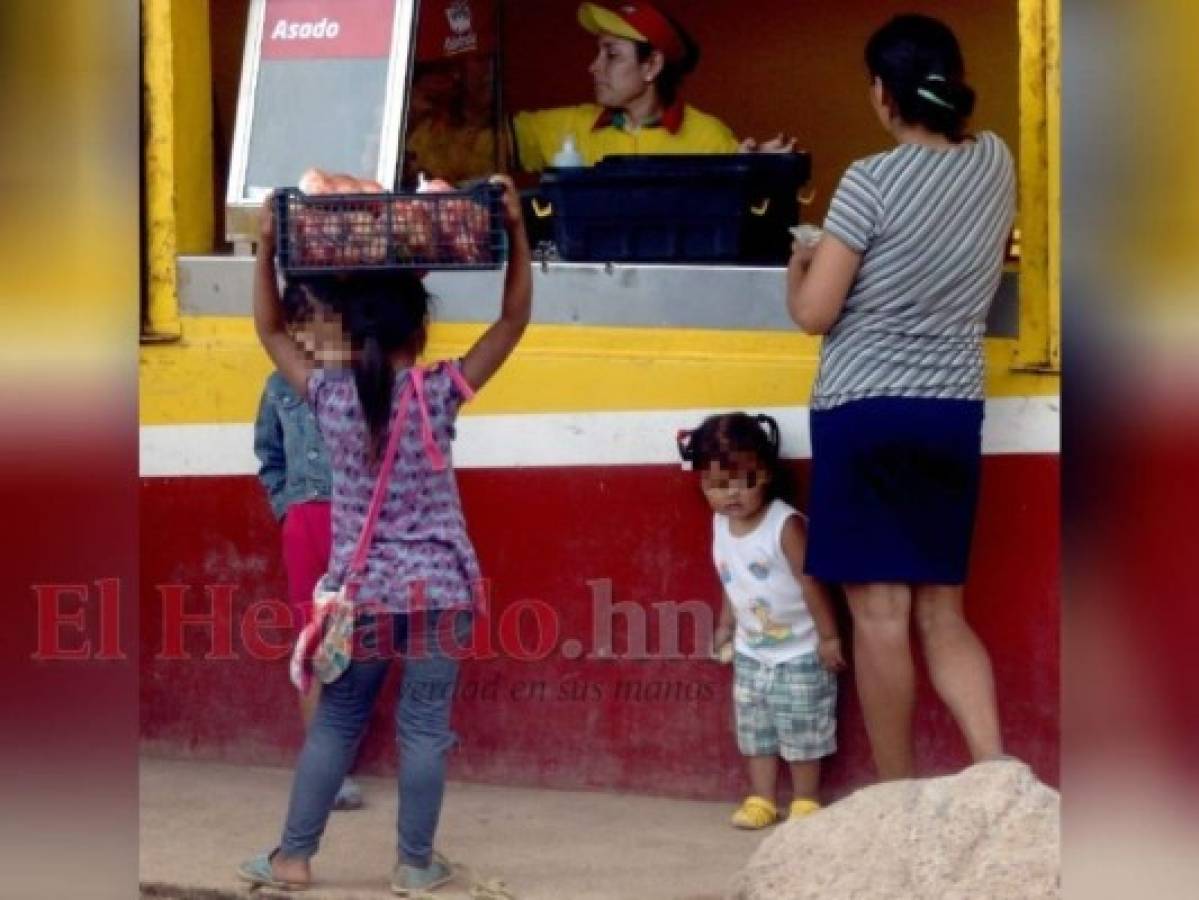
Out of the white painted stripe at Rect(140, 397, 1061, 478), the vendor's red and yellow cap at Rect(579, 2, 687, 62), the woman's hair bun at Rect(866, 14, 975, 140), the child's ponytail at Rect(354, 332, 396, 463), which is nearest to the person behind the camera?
the child's ponytail at Rect(354, 332, 396, 463)

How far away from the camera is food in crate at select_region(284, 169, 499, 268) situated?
4.63 meters

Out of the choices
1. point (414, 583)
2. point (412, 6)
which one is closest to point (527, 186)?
point (412, 6)

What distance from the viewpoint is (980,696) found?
16.8 ft

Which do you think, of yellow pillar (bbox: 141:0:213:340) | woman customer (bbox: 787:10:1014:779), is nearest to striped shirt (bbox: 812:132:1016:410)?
woman customer (bbox: 787:10:1014:779)

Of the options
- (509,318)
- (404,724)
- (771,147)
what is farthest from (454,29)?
(404,724)

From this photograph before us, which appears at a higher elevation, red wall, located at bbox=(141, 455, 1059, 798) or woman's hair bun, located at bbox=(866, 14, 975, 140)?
woman's hair bun, located at bbox=(866, 14, 975, 140)

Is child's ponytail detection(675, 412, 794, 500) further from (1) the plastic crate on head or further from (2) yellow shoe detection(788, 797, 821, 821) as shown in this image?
(1) the plastic crate on head

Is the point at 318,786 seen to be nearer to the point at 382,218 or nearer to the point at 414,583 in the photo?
A: the point at 414,583

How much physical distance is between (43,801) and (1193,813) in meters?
1.44

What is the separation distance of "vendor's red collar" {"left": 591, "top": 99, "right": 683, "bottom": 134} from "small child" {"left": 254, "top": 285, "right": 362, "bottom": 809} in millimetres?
1354

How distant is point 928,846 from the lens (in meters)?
4.58

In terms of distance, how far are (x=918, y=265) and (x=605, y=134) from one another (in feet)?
5.38

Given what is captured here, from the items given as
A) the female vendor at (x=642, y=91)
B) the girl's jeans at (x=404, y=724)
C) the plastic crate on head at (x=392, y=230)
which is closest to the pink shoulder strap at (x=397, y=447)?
the girl's jeans at (x=404, y=724)

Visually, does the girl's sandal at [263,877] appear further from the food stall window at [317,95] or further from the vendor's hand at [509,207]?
the food stall window at [317,95]
